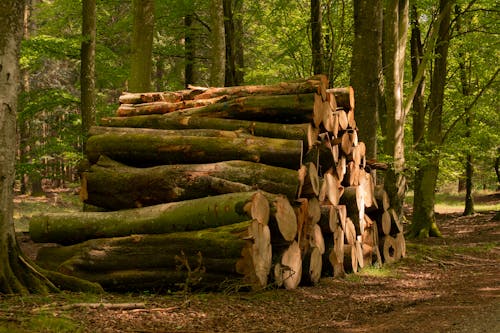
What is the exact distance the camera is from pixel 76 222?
772cm

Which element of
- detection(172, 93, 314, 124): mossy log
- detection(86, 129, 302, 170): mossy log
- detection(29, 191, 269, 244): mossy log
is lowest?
detection(29, 191, 269, 244): mossy log

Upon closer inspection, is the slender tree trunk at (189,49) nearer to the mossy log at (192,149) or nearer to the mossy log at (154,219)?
the mossy log at (192,149)

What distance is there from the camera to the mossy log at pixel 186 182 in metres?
7.59

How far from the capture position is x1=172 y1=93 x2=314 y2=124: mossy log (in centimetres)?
838

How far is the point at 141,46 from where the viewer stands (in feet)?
39.8

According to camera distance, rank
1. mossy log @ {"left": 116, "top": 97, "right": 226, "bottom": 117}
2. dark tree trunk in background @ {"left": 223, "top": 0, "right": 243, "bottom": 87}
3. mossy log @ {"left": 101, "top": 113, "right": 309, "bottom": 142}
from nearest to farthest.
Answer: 1. mossy log @ {"left": 101, "top": 113, "right": 309, "bottom": 142}
2. mossy log @ {"left": 116, "top": 97, "right": 226, "bottom": 117}
3. dark tree trunk in background @ {"left": 223, "top": 0, "right": 243, "bottom": 87}

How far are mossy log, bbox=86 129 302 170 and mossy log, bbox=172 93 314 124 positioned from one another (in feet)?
2.11

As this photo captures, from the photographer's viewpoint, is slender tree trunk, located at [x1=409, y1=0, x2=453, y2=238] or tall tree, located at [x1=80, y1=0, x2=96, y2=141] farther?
slender tree trunk, located at [x1=409, y1=0, x2=453, y2=238]

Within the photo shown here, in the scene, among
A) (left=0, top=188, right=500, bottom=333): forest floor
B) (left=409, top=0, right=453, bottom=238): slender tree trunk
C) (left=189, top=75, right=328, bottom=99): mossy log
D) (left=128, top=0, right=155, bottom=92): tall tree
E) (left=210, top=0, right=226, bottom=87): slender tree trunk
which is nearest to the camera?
(left=0, top=188, right=500, bottom=333): forest floor

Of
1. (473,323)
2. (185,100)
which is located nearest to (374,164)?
(185,100)

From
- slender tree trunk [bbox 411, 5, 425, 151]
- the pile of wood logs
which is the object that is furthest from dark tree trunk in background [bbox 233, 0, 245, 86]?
the pile of wood logs

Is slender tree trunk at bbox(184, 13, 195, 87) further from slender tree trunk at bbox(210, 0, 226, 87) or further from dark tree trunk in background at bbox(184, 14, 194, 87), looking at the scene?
slender tree trunk at bbox(210, 0, 226, 87)

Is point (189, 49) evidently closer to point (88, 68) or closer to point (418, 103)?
point (88, 68)

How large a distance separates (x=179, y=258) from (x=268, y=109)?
10.1 ft
